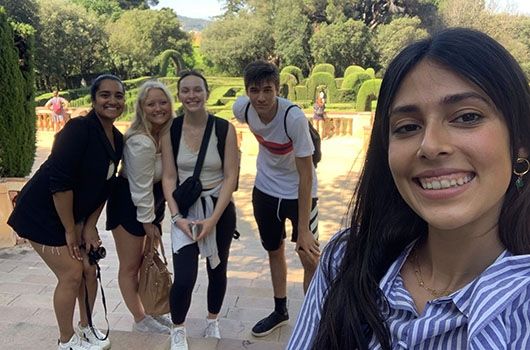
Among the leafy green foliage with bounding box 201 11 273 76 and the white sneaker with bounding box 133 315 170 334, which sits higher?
the leafy green foliage with bounding box 201 11 273 76

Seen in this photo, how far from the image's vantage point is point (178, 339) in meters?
2.66

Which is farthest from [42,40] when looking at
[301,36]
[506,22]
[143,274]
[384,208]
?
[384,208]

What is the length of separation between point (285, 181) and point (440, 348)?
82.6 inches

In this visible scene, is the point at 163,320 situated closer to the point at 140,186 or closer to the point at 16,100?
the point at 140,186

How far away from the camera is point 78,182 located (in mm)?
2512

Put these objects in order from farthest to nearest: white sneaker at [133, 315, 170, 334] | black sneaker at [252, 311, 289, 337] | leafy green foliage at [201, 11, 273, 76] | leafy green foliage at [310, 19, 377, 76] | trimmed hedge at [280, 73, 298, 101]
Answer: leafy green foliage at [201, 11, 273, 76]
leafy green foliage at [310, 19, 377, 76]
trimmed hedge at [280, 73, 298, 101]
black sneaker at [252, 311, 289, 337]
white sneaker at [133, 315, 170, 334]

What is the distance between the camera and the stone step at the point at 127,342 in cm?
267

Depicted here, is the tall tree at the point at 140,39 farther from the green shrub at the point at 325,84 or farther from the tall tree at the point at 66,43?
the green shrub at the point at 325,84

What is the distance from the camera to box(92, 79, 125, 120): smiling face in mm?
2576

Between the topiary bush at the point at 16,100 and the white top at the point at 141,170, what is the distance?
Answer: 3201 mm

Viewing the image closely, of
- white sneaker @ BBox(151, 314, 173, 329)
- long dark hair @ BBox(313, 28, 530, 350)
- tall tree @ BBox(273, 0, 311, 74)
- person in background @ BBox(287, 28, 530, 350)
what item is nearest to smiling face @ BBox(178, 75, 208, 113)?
white sneaker @ BBox(151, 314, 173, 329)

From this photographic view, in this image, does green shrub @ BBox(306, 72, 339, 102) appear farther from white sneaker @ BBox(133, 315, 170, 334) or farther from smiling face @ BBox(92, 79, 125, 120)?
smiling face @ BBox(92, 79, 125, 120)

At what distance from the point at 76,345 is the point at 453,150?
2.49 meters

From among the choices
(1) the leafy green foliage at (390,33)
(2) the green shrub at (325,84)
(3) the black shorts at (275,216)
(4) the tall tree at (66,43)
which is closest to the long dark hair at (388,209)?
(3) the black shorts at (275,216)
